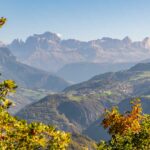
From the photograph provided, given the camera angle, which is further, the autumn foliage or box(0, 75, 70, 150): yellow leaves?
the autumn foliage

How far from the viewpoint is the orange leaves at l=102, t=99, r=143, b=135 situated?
41.0 meters

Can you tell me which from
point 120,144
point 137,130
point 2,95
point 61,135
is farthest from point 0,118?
point 137,130

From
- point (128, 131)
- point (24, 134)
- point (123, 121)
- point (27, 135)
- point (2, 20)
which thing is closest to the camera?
point (27, 135)

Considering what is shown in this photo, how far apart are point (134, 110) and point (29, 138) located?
18398mm

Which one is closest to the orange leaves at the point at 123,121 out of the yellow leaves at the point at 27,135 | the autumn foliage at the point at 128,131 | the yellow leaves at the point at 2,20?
the autumn foliage at the point at 128,131

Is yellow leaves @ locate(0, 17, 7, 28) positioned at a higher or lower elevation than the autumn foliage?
higher

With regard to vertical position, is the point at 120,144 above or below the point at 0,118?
below

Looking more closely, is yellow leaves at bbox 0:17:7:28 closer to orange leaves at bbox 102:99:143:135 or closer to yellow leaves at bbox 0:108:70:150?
yellow leaves at bbox 0:108:70:150

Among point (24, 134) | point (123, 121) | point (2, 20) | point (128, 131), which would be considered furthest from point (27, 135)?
point (123, 121)

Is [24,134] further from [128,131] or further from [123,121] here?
[123,121]

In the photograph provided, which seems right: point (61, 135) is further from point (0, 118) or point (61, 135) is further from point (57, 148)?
point (0, 118)

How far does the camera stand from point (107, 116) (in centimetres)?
4300

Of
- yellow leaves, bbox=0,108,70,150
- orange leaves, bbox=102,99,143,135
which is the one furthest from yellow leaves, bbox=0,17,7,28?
orange leaves, bbox=102,99,143,135

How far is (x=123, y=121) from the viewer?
1635 inches
